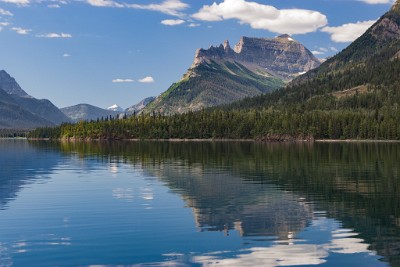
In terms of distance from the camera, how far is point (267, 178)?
88.6 m

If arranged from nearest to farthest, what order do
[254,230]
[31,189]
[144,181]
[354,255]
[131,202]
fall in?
[354,255] → [254,230] → [131,202] → [31,189] → [144,181]

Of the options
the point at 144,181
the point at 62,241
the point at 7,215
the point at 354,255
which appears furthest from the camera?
the point at 144,181

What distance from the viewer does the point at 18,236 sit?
43.6 metres

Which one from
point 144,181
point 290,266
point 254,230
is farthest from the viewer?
point 144,181

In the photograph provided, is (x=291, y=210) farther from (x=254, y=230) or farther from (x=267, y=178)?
(x=267, y=178)

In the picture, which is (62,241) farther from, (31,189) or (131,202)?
(31,189)

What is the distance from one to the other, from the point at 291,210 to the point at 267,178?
110 ft

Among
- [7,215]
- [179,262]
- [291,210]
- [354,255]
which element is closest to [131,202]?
[7,215]

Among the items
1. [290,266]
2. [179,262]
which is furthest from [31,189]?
[290,266]

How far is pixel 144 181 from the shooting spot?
88312mm

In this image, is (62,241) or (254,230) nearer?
(62,241)

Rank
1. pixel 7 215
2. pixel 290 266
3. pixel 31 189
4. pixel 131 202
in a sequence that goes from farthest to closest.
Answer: pixel 31 189, pixel 131 202, pixel 7 215, pixel 290 266

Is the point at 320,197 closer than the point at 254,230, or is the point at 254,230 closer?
the point at 254,230

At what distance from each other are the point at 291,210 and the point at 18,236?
28.7 metres
